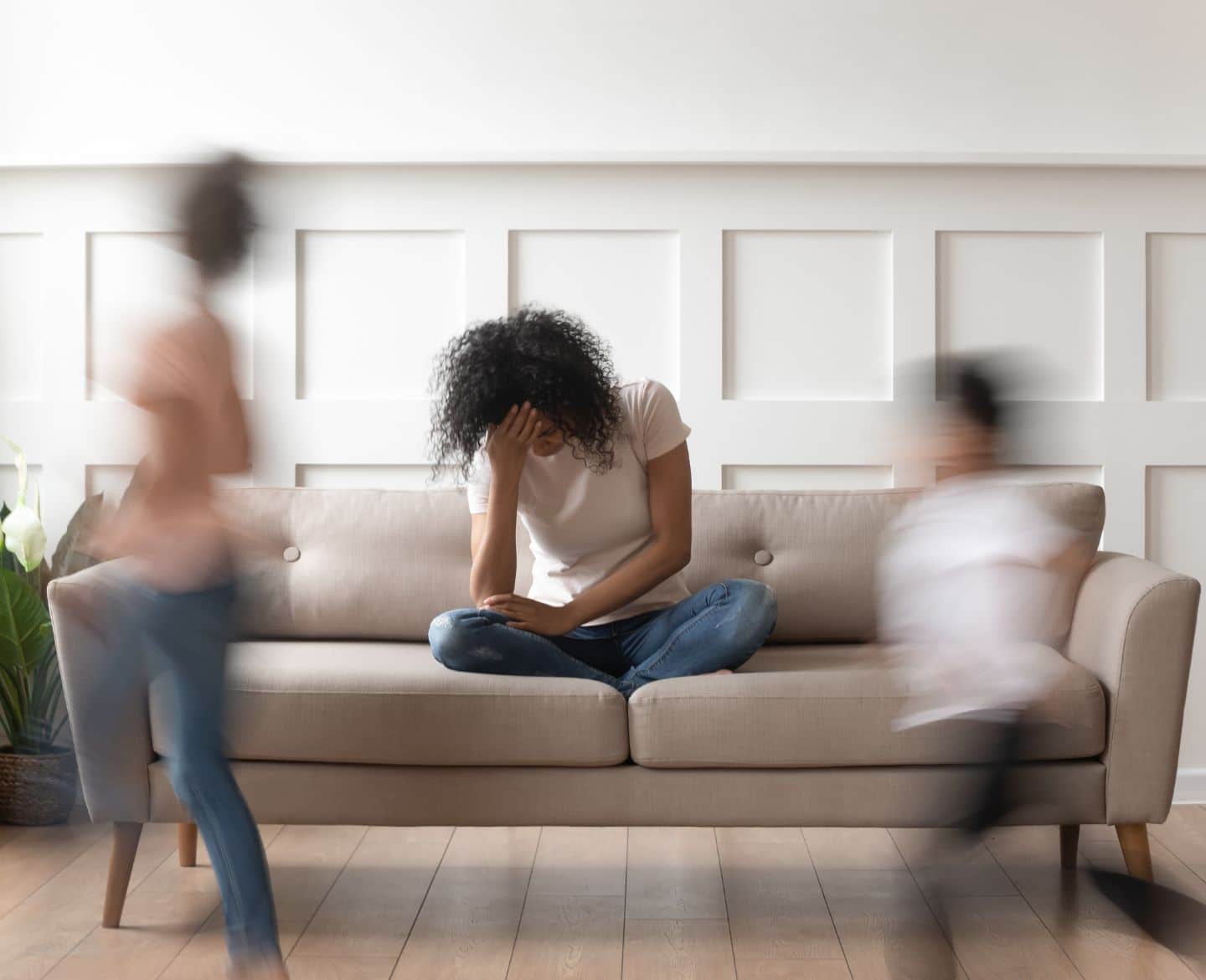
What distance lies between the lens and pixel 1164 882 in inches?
93.4

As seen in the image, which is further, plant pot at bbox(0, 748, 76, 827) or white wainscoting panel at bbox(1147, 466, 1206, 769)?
white wainscoting panel at bbox(1147, 466, 1206, 769)

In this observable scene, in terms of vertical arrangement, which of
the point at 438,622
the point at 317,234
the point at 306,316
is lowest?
the point at 438,622

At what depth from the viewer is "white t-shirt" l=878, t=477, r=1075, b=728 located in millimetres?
1662

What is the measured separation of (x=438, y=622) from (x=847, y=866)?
975 mm

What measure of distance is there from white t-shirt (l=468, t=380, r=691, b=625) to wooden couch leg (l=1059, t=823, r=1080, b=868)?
92 centimetres

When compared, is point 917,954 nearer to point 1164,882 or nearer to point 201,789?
point 1164,882

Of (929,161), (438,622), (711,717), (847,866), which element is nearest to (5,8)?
(438,622)

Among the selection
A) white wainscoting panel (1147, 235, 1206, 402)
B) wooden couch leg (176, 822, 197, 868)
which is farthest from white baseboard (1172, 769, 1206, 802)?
wooden couch leg (176, 822, 197, 868)

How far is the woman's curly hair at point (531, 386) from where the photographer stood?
2.21 metres

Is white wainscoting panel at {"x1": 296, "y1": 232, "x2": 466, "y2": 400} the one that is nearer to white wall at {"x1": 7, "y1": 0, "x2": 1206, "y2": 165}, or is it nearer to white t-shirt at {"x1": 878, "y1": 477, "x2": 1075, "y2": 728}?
white wall at {"x1": 7, "y1": 0, "x2": 1206, "y2": 165}

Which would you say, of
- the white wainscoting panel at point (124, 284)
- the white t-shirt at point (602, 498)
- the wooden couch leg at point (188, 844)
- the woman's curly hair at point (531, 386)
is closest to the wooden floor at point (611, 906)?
the wooden couch leg at point (188, 844)

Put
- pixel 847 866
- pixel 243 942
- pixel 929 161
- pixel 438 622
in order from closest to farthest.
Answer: pixel 243 942 → pixel 438 622 → pixel 847 866 → pixel 929 161

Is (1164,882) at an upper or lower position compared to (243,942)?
lower

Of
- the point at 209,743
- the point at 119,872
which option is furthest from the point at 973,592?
the point at 119,872
